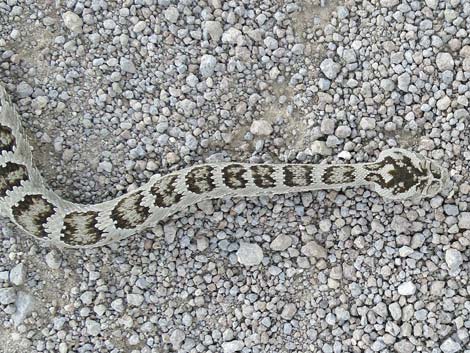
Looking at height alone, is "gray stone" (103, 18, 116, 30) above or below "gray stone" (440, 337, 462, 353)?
above

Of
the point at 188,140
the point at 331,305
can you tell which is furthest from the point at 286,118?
the point at 331,305

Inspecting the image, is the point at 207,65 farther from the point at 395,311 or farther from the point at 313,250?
the point at 395,311

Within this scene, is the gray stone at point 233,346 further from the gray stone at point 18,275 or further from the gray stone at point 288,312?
the gray stone at point 18,275

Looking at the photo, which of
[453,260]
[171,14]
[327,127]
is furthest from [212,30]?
[453,260]

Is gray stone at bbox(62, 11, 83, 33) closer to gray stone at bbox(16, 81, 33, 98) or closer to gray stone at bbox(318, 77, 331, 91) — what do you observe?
gray stone at bbox(16, 81, 33, 98)

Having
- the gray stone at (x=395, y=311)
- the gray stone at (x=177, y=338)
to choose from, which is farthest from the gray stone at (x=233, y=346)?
the gray stone at (x=395, y=311)

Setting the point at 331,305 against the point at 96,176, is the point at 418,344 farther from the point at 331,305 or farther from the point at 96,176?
the point at 96,176

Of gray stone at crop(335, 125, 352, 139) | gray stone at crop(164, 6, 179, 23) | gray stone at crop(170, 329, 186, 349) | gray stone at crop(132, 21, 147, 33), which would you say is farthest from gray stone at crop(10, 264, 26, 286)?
gray stone at crop(335, 125, 352, 139)
